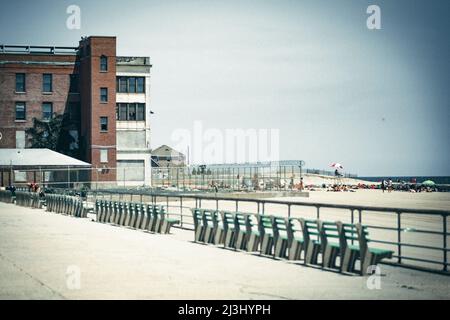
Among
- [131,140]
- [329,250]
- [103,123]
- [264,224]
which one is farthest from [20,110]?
[329,250]

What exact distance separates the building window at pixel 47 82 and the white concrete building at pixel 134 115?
7.29 meters

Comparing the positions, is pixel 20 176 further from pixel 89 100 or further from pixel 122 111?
pixel 122 111

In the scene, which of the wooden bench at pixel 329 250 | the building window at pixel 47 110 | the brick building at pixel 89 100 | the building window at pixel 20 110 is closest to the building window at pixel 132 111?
the brick building at pixel 89 100

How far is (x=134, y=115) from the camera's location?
91.6 meters

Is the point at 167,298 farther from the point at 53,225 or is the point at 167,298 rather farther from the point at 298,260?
the point at 53,225

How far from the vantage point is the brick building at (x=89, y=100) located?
8644cm

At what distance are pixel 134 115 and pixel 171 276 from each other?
7649 cm

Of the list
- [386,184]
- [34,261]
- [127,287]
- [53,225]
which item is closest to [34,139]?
[386,184]

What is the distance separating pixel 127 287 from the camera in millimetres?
14453

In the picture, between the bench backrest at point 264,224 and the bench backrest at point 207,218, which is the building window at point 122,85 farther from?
the bench backrest at point 264,224
